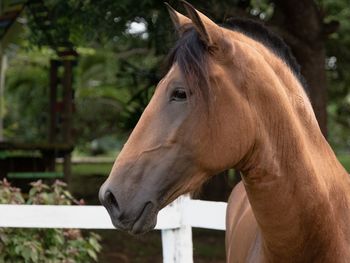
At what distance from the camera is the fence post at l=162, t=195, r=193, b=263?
4602 millimetres

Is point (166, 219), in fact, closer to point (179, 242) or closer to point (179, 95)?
point (179, 242)

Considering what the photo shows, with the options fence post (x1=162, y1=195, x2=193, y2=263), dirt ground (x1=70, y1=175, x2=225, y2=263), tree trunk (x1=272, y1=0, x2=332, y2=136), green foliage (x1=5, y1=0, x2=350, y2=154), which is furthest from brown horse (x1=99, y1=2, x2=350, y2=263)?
dirt ground (x1=70, y1=175, x2=225, y2=263)

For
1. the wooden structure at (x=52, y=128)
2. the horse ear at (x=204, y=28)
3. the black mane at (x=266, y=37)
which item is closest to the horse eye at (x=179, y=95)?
the horse ear at (x=204, y=28)

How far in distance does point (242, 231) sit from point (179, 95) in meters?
1.34

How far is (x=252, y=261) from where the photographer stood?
9.97 feet

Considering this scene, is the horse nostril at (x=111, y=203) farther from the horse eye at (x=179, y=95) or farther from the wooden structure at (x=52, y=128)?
the wooden structure at (x=52, y=128)

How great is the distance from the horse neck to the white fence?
6.16 feet

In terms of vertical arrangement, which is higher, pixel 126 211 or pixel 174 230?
pixel 126 211

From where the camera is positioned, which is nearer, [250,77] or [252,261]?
[250,77]

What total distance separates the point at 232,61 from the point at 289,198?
57cm

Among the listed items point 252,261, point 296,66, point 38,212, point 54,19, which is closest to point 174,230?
point 38,212

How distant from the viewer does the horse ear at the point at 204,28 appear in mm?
2381

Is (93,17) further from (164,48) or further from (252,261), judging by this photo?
(252,261)

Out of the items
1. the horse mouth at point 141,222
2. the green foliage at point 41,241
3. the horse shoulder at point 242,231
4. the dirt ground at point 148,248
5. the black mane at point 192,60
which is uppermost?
the black mane at point 192,60
